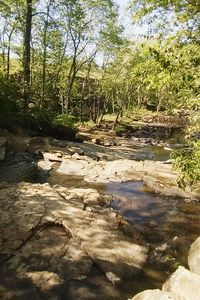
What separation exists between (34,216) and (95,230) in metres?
1.75

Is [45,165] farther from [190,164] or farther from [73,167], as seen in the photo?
[190,164]

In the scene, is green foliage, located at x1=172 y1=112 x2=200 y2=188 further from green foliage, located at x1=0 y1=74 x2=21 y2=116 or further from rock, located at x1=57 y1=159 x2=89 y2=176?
green foliage, located at x1=0 y1=74 x2=21 y2=116

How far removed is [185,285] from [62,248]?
317cm

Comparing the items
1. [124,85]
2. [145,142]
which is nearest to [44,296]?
[145,142]

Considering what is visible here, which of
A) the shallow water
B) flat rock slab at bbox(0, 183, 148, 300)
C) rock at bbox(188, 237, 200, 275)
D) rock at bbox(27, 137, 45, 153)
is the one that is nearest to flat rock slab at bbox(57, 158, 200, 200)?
the shallow water

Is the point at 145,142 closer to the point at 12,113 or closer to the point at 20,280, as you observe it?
the point at 12,113

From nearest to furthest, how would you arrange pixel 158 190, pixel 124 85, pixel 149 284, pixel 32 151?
pixel 149 284 → pixel 158 190 → pixel 32 151 → pixel 124 85

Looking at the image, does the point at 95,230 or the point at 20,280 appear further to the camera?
the point at 95,230

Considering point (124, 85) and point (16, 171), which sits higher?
point (124, 85)

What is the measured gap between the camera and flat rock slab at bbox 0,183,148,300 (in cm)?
676

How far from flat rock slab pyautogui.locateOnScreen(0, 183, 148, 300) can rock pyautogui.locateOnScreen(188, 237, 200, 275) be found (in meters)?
1.13

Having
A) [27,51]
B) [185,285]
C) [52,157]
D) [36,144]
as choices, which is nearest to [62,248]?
Result: [185,285]

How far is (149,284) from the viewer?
7246 millimetres

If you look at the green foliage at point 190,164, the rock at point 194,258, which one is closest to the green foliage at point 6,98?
the green foliage at point 190,164
